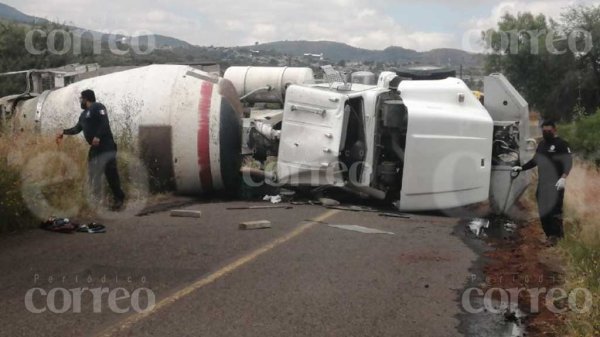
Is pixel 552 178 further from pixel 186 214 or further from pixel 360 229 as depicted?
pixel 186 214

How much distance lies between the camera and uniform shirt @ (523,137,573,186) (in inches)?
362

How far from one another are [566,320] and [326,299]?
178 cm

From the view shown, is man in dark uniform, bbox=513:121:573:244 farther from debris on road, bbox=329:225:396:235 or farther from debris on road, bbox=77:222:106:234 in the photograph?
debris on road, bbox=77:222:106:234

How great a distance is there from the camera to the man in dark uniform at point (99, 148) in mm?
9594

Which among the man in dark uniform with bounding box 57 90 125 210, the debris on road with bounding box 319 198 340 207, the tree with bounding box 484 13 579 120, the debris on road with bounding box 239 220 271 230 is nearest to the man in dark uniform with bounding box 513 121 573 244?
the debris on road with bounding box 319 198 340 207

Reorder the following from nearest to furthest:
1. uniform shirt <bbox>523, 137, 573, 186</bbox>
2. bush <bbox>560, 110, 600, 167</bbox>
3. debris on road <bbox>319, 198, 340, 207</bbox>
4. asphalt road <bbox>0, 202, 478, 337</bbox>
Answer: asphalt road <bbox>0, 202, 478, 337</bbox>
uniform shirt <bbox>523, 137, 573, 186</bbox>
debris on road <bbox>319, 198, 340, 207</bbox>
bush <bbox>560, 110, 600, 167</bbox>

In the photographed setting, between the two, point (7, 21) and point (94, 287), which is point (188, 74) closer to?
point (94, 287)

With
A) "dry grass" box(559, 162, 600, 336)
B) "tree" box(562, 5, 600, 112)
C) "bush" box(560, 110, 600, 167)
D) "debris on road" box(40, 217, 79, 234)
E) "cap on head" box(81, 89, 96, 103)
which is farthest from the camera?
"tree" box(562, 5, 600, 112)

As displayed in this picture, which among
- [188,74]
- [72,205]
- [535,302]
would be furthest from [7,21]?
[535,302]

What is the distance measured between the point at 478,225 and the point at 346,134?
2.53m

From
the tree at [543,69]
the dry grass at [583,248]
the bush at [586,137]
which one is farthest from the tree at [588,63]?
the dry grass at [583,248]

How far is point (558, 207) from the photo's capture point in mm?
9000

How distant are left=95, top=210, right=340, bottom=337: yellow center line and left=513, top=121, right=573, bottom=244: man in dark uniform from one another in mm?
2939

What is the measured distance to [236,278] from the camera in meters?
6.17
